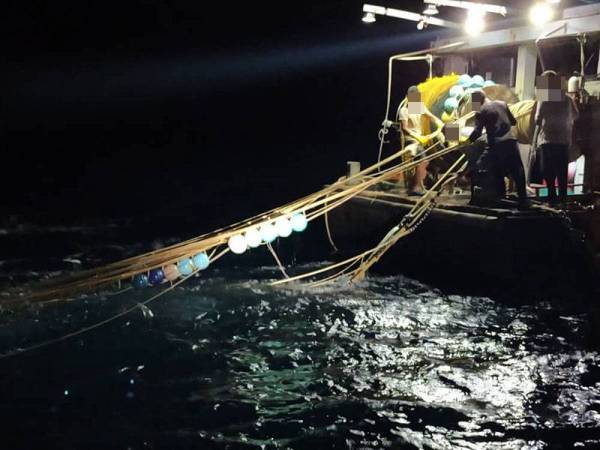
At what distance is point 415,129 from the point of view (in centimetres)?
1217

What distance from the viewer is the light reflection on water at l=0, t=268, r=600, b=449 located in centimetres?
593

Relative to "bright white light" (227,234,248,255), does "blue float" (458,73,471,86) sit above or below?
above

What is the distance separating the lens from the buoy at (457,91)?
11273 millimetres

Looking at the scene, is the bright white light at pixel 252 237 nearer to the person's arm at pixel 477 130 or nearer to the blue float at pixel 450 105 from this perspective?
the person's arm at pixel 477 130

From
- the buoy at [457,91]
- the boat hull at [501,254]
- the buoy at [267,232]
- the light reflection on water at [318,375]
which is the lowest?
the light reflection on water at [318,375]

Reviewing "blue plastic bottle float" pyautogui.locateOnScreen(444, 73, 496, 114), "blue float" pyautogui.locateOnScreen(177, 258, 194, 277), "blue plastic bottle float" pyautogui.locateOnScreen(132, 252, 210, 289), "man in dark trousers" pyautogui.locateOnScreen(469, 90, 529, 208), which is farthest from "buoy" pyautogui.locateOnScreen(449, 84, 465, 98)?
"blue float" pyautogui.locateOnScreen(177, 258, 194, 277)

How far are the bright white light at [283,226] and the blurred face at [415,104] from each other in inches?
191

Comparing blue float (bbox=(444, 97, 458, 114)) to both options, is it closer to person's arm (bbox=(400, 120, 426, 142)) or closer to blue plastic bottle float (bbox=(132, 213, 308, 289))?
person's arm (bbox=(400, 120, 426, 142))

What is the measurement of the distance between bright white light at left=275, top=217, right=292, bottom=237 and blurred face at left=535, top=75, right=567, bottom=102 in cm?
451

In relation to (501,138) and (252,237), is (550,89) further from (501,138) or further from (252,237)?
(252,237)

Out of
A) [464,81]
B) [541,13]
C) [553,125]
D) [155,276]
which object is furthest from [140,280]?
[541,13]

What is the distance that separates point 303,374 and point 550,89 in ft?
19.2

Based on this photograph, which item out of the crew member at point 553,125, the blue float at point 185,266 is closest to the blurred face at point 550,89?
the crew member at point 553,125

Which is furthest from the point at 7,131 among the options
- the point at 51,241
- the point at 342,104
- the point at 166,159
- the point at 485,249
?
the point at 485,249
